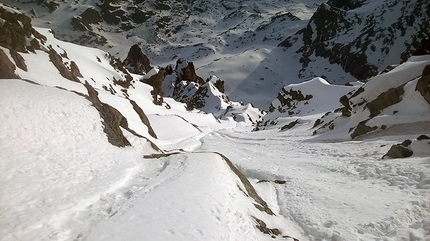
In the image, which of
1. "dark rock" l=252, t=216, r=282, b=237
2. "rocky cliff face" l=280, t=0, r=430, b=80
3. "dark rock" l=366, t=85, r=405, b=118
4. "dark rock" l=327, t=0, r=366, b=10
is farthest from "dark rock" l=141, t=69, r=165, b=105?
"dark rock" l=327, t=0, r=366, b=10

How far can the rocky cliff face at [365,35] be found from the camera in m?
114

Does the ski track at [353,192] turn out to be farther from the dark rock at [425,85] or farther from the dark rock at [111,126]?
the dark rock at [111,126]

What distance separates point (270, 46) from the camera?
16862 cm

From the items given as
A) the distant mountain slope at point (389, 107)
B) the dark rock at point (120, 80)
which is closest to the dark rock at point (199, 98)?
the dark rock at point (120, 80)

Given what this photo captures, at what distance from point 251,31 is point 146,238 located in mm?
194886

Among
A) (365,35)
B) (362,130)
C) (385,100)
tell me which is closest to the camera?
(362,130)

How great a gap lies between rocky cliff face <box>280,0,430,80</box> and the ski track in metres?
110

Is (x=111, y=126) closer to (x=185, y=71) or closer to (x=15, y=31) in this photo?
(x=15, y=31)

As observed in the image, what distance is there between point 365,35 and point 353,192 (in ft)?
437

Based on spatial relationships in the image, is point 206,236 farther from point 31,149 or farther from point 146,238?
point 31,149

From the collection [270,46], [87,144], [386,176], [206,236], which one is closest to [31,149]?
[87,144]

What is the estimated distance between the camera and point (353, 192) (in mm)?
13172

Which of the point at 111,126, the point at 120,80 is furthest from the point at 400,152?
the point at 120,80

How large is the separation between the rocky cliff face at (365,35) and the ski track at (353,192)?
10958cm
